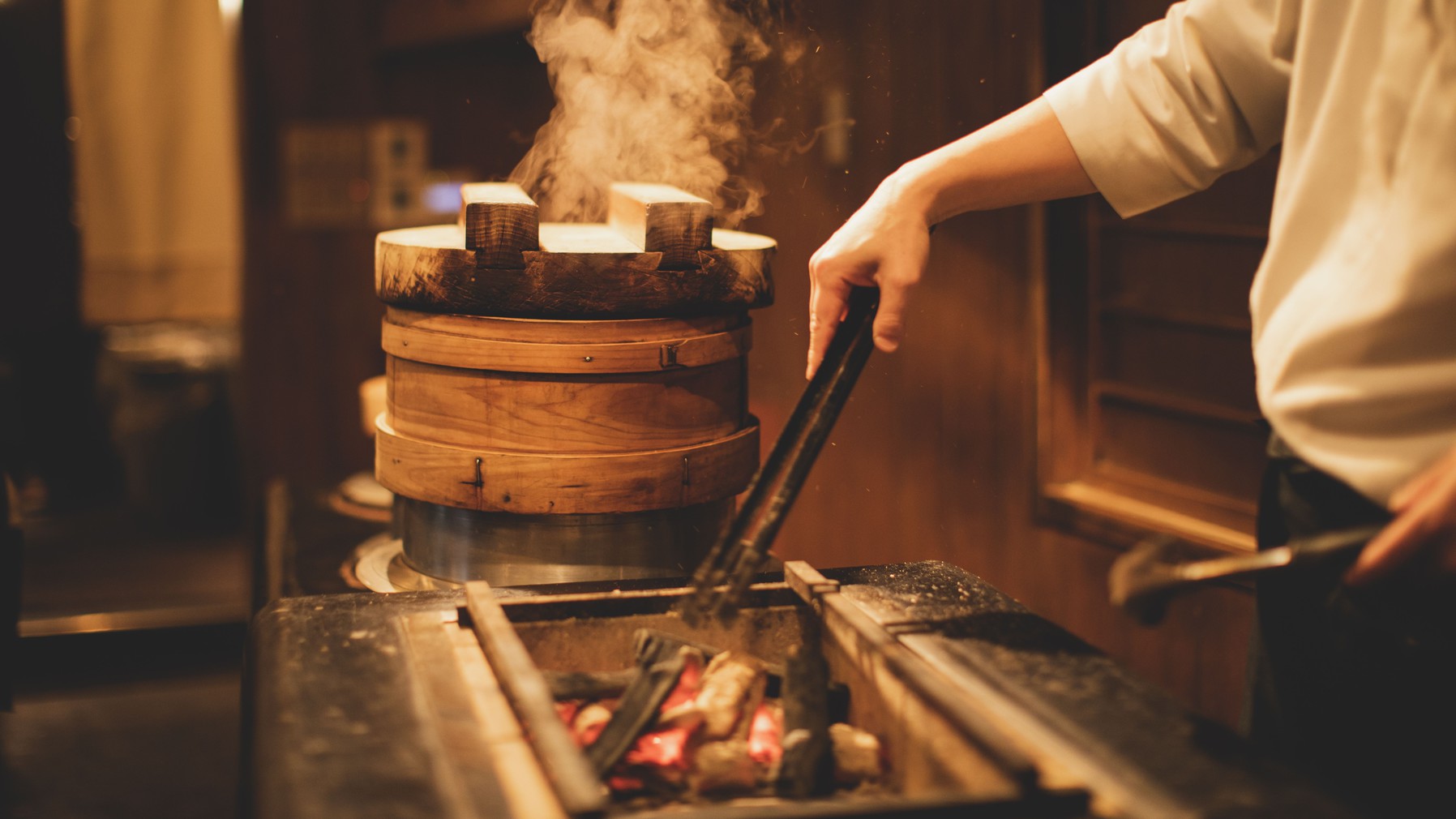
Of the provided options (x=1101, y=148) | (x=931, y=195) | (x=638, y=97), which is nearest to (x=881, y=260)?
(x=931, y=195)

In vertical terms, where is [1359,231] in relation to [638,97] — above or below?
below

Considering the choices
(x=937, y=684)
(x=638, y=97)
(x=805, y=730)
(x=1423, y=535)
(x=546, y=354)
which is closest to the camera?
(x=1423, y=535)

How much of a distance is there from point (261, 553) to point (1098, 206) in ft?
8.29

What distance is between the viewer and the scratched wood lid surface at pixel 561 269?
1923 mm

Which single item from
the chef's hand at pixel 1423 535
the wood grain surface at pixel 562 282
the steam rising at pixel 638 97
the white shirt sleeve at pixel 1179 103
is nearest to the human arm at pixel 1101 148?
the white shirt sleeve at pixel 1179 103

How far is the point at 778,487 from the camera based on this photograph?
5.41 feet

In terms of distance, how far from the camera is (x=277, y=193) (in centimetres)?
496

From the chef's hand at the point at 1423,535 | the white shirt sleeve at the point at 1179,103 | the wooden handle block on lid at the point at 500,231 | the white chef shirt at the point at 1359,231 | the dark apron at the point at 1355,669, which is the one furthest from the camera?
the wooden handle block on lid at the point at 500,231

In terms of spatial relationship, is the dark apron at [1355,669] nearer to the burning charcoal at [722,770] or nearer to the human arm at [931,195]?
the human arm at [931,195]

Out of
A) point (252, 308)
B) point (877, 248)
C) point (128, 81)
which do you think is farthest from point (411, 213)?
point (877, 248)

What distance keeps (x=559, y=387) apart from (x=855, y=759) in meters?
0.74

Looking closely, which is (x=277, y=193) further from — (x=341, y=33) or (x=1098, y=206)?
(x=1098, y=206)

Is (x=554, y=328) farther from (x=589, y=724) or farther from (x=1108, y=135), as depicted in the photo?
(x=1108, y=135)

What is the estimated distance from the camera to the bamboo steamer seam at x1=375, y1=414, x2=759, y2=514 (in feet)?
6.36
